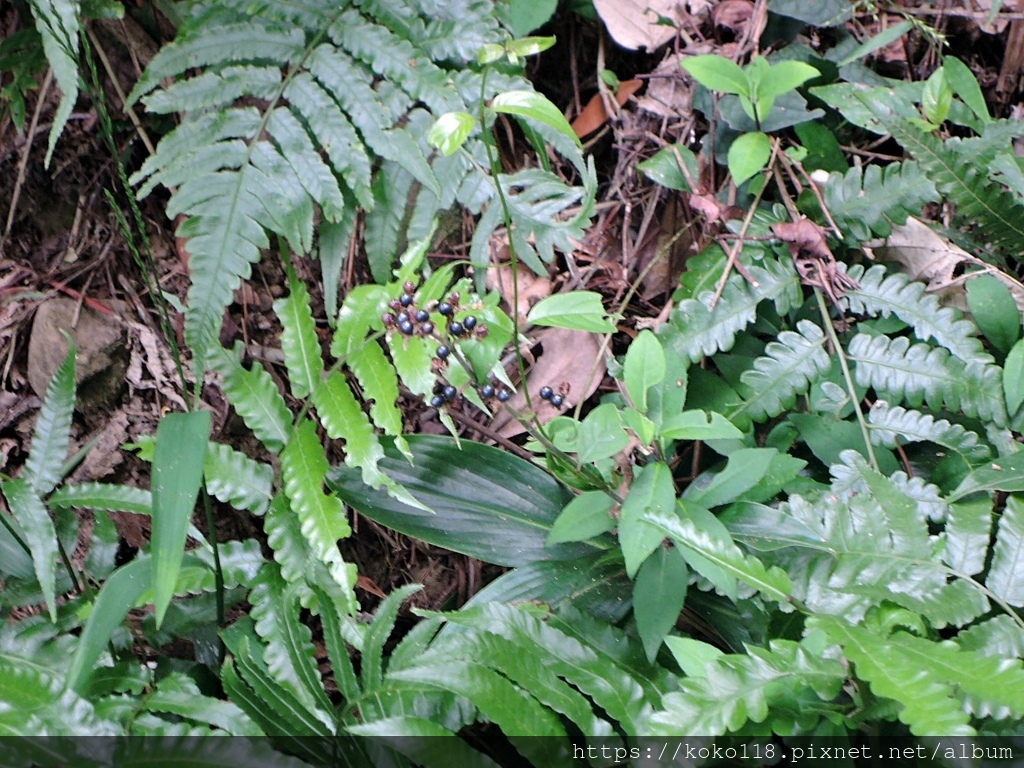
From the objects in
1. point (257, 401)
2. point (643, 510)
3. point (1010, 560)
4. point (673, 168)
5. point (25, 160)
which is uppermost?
point (25, 160)

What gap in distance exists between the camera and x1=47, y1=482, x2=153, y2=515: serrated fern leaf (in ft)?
4.75

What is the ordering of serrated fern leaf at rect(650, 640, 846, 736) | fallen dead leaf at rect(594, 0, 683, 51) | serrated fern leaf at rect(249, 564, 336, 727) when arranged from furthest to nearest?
1. fallen dead leaf at rect(594, 0, 683, 51)
2. serrated fern leaf at rect(249, 564, 336, 727)
3. serrated fern leaf at rect(650, 640, 846, 736)

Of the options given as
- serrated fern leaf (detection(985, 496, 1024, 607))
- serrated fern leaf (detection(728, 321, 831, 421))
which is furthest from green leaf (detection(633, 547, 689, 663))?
serrated fern leaf (detection(985, 496, 1024, 607))

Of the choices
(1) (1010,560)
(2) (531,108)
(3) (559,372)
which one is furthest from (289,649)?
(1) (1010,560)

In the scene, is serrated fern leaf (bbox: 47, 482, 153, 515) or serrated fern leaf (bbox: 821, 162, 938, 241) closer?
serrated fern leaf (bbox: 47, 482, 153, 515)

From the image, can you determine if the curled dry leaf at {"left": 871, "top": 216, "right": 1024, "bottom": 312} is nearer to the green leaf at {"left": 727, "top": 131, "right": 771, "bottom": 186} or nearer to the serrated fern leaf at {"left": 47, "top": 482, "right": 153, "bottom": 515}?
the green leaf at {"left": 727, "top": 131, "right": 771, "bottom": 186}

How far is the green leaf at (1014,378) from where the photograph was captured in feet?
4.84

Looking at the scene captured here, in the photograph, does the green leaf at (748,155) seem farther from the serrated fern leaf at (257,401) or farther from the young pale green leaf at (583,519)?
the serrated fern leaf at (257,401)

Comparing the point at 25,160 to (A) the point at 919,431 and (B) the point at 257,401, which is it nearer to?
(B) the point at 257,401

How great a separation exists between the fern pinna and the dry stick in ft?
1.32

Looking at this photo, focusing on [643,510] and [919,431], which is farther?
[919,431]

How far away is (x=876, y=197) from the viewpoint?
1639mm

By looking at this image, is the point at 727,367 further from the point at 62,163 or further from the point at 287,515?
the point at 62,163

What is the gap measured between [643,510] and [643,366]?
0.92 ft
